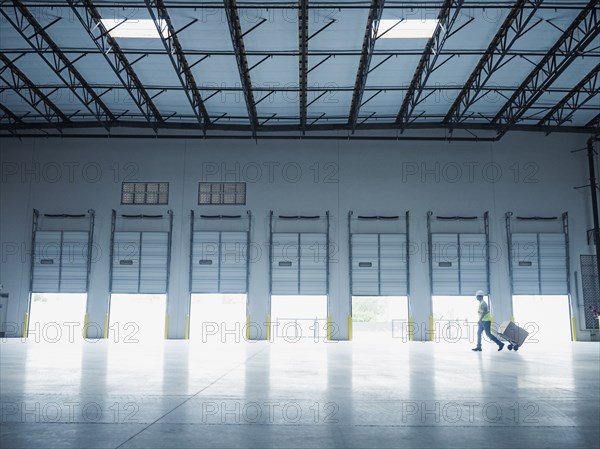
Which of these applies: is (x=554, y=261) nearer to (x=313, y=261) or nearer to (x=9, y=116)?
(x=313, y=261)

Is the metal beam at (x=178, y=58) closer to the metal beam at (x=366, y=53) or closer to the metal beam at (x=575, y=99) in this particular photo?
the metal beam at (x=366, y=53)

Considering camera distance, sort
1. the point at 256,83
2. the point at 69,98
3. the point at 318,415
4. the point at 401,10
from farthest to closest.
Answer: the point at 69,98, the point at 256,83, the point at 401,10, the point at 318,415

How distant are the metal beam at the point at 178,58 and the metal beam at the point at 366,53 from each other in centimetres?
707

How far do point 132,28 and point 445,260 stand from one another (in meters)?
19.5

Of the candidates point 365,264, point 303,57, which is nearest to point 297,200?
point 365,264

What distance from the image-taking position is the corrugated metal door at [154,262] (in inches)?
1125

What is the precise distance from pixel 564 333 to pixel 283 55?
21.2 metres

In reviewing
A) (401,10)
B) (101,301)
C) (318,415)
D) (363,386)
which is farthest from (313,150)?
(318,415)

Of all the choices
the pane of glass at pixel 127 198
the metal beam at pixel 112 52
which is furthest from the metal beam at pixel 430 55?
the pane of glass at pixel 127 198

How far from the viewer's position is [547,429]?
188 inches

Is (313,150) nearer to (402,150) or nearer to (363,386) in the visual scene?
(402,150)

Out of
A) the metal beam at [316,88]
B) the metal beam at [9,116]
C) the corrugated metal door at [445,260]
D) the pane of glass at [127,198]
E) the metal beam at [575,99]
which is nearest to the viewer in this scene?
the metal beam at [575,99]

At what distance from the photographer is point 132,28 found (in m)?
19.9

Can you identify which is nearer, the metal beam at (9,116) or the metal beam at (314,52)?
the metal beam at (314,52)
